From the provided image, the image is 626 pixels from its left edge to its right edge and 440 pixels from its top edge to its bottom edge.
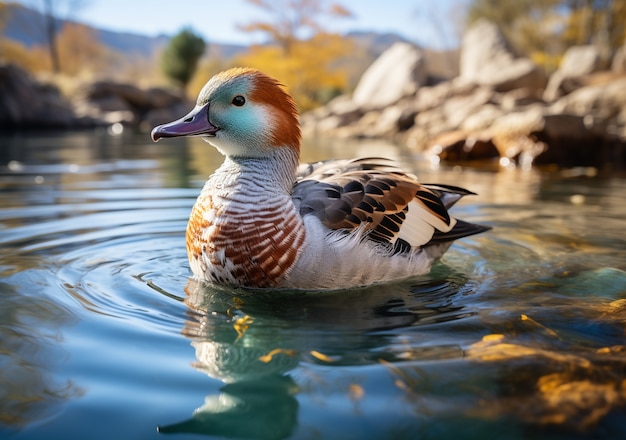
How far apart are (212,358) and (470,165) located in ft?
31.2

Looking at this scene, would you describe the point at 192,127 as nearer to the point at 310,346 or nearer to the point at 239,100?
the point at 239,100

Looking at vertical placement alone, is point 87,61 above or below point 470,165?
above

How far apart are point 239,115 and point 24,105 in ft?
69.1

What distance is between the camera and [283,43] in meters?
42.8

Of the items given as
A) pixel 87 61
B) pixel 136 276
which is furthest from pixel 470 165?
pixel 87 61

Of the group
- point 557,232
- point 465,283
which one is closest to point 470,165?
point 557,232

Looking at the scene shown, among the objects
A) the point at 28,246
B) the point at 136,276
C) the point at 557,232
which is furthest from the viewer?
the point at 557,232

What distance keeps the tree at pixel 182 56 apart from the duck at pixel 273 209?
37.2 metres

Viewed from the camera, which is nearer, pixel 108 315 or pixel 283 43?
pixel 108 315

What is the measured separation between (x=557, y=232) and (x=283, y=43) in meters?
39.8

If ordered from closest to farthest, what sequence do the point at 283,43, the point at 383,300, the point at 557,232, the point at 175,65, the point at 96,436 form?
1. the point at 96,436
2. the point at 383,300
3. the point at 557,232
4. the point at 175,65
5. the point at 283,43

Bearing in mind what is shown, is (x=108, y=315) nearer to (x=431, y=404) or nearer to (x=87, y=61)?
(x=431, y=404)

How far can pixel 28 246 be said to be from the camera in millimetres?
4324

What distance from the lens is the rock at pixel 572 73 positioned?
19.9m
